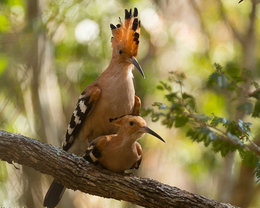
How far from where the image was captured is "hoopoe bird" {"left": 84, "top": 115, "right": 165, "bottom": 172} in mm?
3977

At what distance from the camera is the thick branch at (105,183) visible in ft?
12.9

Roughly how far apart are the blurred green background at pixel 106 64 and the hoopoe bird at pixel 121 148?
1.56 m

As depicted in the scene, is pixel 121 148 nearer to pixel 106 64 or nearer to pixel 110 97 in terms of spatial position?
pixel 110 97

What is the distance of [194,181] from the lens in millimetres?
10461

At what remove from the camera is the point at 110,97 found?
15.3ft

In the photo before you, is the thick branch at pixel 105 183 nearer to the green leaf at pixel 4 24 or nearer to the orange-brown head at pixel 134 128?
the orange-brown head at pixel 134 128

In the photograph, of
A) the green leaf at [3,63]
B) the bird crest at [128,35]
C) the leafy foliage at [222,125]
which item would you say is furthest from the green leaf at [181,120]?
the green leaf at [3,63]

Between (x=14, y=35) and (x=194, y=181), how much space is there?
5377mm

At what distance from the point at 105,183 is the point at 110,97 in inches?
41.4

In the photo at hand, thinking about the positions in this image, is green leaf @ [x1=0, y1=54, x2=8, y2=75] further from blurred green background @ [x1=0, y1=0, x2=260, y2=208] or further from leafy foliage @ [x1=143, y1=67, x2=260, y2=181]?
leafy foliage @ [x1=143, y1=67, x2=260, y2=181]

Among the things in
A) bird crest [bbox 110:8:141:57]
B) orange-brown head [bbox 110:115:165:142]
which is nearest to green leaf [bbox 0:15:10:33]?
bird crest [bbox 110:8:141:57]

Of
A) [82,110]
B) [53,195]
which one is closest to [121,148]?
[82,110]

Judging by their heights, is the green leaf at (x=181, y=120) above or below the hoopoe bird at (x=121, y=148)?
above

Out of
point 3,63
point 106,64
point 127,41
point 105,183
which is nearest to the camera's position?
point 105,183
